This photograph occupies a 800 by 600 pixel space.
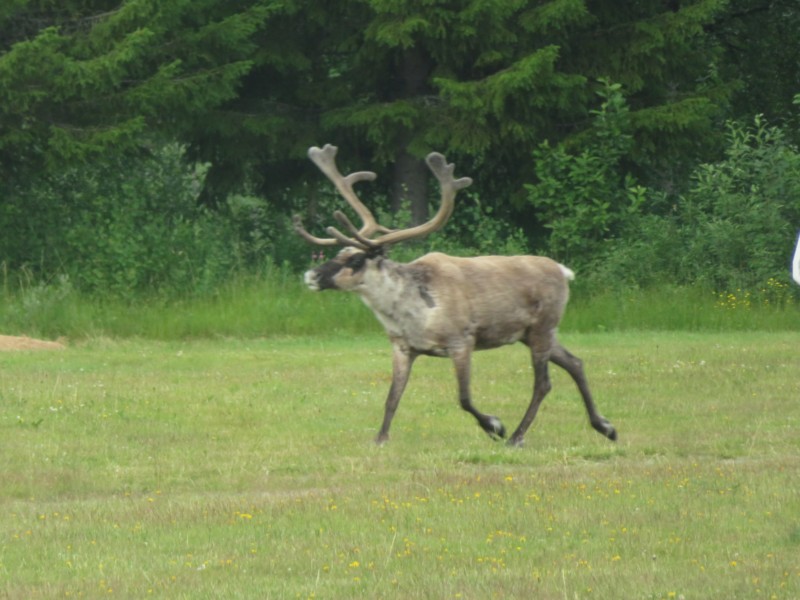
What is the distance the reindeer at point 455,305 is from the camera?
12406mm

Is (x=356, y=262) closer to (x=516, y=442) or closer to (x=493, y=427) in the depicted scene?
(x=493, y=427)

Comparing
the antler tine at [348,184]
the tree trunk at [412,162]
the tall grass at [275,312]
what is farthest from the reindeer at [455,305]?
the tree trunk at [412,162]

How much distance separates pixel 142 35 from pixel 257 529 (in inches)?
535

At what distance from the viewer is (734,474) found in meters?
10.7

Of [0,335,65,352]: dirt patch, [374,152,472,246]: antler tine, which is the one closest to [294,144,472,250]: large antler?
[374,152,472,246]: antler tine

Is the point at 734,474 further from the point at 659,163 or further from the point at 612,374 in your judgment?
the point at 659,163

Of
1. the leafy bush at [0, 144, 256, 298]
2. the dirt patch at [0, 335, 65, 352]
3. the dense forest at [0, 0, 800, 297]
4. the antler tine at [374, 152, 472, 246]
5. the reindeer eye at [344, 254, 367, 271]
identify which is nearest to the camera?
the reindeer eye at [344, 254, 367, 271]

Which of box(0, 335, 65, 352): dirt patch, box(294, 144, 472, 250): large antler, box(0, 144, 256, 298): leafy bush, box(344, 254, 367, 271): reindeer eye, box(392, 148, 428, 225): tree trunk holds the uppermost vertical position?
box(294, 144, 472, 250): large antler

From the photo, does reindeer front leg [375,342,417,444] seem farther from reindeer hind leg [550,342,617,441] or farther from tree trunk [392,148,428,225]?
tree trunk [392,148,428,225]

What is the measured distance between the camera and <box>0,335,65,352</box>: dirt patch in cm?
2008

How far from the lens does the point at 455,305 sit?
1242 cm

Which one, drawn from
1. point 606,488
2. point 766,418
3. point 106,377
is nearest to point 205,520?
point 606,488

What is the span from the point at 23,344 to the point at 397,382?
919cm

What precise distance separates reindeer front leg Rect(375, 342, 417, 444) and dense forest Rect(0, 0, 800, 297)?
10.3 metres
